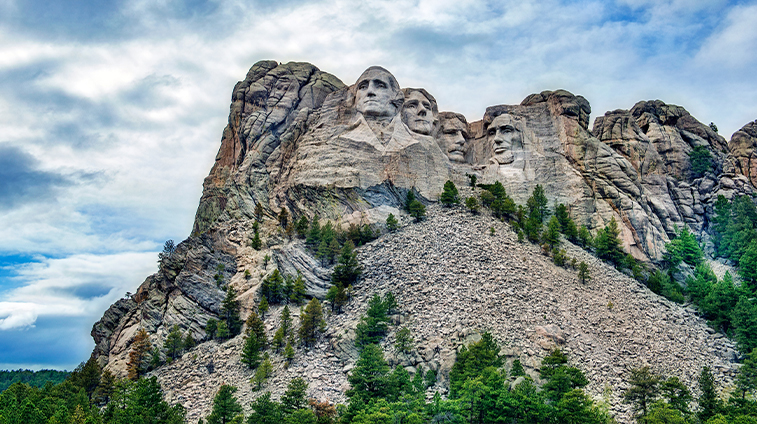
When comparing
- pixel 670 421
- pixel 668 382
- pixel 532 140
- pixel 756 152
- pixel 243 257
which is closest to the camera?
pixel 670 421

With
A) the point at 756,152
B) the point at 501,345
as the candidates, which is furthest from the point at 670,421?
the point at 756,152

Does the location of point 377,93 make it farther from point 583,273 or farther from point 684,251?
point 684,251

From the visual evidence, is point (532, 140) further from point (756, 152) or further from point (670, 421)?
point (670, 421)

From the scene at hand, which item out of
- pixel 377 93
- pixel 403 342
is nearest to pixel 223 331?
pixel 403 342

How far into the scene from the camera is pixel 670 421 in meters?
59.4

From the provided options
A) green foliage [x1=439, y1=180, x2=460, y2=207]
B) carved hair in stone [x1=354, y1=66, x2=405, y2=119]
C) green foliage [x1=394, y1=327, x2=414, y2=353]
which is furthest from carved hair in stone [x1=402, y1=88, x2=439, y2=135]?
green foliage [x1=394, y1=327, x2=414, y2=353]

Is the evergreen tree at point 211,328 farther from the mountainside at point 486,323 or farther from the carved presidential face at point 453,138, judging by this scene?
the carved presidential face at point 453,138

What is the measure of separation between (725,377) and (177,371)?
168ft

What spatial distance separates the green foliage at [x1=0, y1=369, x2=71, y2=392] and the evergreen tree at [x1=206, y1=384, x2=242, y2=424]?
3354 inches

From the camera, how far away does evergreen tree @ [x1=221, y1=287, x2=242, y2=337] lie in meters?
79.6

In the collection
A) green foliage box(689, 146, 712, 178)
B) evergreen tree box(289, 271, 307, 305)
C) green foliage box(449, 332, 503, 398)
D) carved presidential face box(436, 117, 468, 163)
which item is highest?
carved presidential face box(436, 117, 468, 163)

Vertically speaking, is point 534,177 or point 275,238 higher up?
point 534,177

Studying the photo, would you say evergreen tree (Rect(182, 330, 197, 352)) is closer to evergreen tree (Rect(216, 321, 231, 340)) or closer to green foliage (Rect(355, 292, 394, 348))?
evergreen tree (Rect(216, 321, 231, 340))

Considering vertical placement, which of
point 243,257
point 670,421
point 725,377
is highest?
point 243,257
